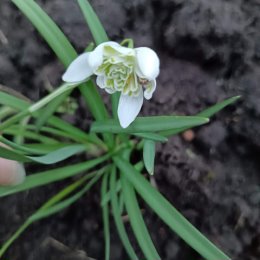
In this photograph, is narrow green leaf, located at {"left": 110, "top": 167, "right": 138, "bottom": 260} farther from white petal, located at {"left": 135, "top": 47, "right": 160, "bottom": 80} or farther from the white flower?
white petal, located at {"left": 135, "top": 47, "right": 160, "bottom": 80}

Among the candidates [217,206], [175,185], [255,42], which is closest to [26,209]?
[175,185]

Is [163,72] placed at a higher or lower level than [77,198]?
higher

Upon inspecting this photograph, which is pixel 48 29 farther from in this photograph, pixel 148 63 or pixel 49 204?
pixel 49 204

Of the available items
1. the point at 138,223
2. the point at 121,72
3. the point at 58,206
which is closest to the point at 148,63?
the point at 121,72

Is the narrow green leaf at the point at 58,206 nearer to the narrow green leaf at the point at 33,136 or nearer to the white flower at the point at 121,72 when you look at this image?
the narrow green leaf at the point at 33,136

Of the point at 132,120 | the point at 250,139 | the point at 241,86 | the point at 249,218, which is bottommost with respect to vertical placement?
the point at 249,218

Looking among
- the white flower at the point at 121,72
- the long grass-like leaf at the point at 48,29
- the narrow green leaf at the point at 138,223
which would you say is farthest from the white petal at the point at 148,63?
the narrow green leaf at the point at 138,223

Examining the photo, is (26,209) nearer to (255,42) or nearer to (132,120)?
(132,120)
